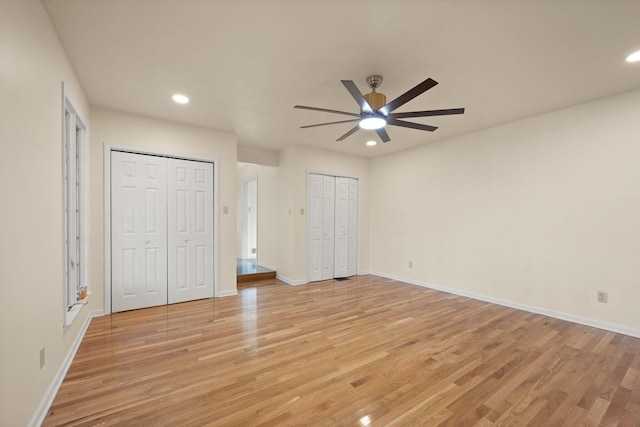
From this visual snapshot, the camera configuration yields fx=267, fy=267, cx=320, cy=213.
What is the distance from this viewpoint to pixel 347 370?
2246mm

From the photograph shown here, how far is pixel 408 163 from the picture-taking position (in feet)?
17.8

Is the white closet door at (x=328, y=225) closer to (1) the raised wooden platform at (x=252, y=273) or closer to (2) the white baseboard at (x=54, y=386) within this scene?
(1) the raised wooden platform at (x=252, y=273)

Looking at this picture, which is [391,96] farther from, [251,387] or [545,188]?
[251,387]

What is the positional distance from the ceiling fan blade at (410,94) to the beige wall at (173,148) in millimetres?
2894

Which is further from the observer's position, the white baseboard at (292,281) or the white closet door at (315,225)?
the white closet door at (315,225)

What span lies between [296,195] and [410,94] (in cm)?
327

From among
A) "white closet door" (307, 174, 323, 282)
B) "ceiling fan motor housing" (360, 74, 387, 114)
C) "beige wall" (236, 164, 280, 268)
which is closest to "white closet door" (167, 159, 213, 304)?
"beige wall" (236, 164, 280, 268)

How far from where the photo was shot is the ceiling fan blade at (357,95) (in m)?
2.07

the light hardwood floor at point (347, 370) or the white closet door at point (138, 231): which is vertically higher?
the white closet door at point (138, 231)

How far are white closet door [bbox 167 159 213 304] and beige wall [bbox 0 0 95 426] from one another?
5.85 ft

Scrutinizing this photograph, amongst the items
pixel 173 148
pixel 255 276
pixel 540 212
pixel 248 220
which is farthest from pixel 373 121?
pixel 248 220

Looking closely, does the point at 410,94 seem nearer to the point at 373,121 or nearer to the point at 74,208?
the point at 373,121

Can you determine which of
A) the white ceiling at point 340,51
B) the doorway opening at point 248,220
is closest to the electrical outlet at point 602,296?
the white ceiling at point 340,51

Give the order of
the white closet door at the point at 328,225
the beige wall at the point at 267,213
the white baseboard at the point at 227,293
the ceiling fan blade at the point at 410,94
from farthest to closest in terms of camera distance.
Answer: the beige wall at the point at 267,213
the white closet door at the point at 328,225
the white baseboard at the point at 227,293
the ceiling fan blade at the point at 410,94
